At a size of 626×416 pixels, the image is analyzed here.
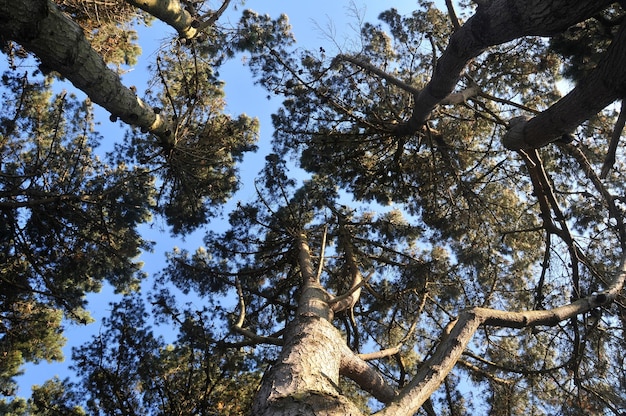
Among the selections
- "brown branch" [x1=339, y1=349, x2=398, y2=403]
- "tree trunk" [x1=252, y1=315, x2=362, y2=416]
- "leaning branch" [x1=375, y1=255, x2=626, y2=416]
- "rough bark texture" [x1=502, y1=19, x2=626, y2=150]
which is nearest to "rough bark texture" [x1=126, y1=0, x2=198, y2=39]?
"tree trunk" [x1=252, y1=315, x2=362, y2=416]

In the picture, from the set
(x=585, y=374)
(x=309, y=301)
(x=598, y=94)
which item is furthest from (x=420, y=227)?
(x=598, y=94)

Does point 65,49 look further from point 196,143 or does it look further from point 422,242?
point 422,242

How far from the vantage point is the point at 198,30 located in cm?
523

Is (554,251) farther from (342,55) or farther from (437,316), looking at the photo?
(342,55)

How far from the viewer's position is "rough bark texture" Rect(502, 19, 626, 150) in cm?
256

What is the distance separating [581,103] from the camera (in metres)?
2.88

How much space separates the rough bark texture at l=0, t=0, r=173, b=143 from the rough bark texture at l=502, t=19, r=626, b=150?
3.45m

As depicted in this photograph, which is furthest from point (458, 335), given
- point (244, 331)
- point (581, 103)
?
point (581, 103)

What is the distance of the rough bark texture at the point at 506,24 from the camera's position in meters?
2.45

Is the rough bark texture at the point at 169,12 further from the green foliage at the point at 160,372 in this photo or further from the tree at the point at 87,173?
the green foliage at the point at 160,372

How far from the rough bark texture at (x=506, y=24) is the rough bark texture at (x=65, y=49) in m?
2.89

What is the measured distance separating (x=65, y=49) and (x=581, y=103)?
375cm

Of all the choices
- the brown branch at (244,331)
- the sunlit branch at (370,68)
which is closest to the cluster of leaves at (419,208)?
the sunlit branch at (370,68)

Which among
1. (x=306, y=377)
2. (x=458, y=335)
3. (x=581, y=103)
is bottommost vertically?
(x=306, y=377)
